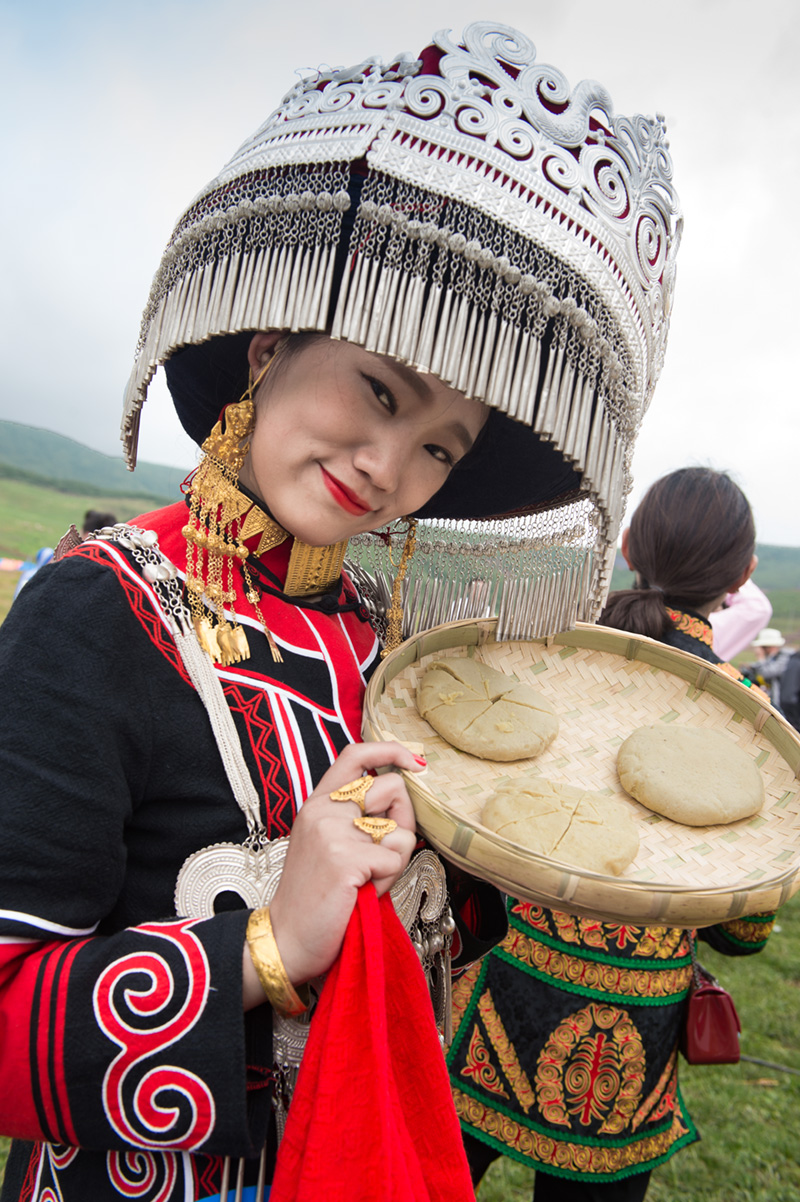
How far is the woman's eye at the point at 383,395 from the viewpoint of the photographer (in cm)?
109

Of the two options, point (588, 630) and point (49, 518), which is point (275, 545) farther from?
point (49, 518)

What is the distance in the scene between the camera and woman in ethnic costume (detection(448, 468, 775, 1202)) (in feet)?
6.33

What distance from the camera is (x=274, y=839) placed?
1.05 meters

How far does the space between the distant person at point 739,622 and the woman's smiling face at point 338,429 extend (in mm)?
3938

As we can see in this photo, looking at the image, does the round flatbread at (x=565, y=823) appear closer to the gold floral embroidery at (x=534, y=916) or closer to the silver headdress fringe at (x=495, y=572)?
the silver headdress fringe at (x=495, y=572)

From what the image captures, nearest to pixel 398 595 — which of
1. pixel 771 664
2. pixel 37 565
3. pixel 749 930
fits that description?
pixel 749 930

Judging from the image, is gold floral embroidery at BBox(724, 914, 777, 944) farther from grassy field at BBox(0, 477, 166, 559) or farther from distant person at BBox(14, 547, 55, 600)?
grassy field at BBox(0, 477, 166, 559)

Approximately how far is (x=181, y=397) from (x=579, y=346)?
853mm

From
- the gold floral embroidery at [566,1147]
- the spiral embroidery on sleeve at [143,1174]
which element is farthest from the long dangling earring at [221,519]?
the gold floral embroidery at [566,1147]

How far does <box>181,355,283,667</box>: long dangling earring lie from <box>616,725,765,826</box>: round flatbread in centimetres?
74

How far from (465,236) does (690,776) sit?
1.01m

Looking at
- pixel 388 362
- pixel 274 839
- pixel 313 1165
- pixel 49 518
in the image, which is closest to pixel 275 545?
pixel 388 362

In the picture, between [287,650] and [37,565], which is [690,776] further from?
[37,565]

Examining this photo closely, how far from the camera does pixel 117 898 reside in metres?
1.01
